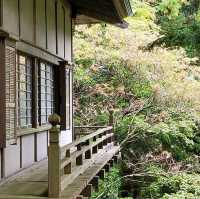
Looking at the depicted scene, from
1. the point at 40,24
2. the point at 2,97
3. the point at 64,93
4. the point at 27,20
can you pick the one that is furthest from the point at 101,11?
the point at 2,97

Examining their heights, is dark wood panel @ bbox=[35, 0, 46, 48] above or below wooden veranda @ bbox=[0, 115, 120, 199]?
above

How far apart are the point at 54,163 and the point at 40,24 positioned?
4.17m

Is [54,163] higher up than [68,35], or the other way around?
[68,35]

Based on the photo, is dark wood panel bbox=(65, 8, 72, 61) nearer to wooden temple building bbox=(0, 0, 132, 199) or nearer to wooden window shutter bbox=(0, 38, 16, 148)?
wooden temple building bbox=(0, 0, 132, 199)

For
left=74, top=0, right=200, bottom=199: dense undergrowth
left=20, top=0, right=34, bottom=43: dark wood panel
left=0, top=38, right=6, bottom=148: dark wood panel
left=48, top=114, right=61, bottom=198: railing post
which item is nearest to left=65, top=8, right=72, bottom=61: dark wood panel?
left=20, top=0, right=34, bottom=43: dark wood panel

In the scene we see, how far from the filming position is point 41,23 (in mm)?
9508

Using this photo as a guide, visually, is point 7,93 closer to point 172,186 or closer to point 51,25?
point 51,25

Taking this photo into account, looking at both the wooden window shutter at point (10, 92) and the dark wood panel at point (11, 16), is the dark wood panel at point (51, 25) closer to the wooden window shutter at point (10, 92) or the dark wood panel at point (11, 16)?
the dark wood panel at point (11, 16)

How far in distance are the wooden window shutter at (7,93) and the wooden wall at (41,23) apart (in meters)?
0.33

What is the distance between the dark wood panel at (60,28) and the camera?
11218 millimetres

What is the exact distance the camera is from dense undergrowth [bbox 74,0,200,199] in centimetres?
1730

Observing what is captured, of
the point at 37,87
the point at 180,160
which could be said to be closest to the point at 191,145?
→ the point at 180,160

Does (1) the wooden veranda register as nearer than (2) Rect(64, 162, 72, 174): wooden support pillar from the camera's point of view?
Yes

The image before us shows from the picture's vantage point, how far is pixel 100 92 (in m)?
Answer: 18.1
